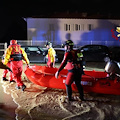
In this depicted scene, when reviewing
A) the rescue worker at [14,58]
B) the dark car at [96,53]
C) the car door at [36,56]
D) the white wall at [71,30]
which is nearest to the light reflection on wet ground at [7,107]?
the rescue worker at [14,58]

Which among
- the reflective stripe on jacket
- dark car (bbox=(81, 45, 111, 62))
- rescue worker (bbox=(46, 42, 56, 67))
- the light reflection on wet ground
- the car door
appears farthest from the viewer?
dark car (bbox=(81, 45, 111, 62))

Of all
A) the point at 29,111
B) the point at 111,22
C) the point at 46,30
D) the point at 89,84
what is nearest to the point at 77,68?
the point at 89,84

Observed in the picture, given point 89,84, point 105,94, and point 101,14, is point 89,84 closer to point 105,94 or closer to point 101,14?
point 105,94

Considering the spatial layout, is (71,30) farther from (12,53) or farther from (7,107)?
(7,107)

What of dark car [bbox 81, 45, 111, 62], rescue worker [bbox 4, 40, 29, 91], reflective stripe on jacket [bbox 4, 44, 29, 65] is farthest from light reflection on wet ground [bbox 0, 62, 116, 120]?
dark car [bbox 81, 45, 111, 62]

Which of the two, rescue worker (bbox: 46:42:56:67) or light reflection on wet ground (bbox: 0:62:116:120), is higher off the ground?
rescue worker (bbox: 46:42:56:67)

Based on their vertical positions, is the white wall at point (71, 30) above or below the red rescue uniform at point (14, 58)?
above

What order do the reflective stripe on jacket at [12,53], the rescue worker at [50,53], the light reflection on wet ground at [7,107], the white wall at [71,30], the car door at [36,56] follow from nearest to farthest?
the light reflection on wet ground at [7,107], the reflective stripe on jacket at [12,53], the rescue worker at [50,53], the car door at [36,56], the white wall at [71,30]

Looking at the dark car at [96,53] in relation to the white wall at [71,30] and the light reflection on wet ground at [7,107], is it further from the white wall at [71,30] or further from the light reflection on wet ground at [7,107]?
the white wall at [71,30]

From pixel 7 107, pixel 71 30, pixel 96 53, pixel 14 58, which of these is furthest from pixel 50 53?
pixel 71 30

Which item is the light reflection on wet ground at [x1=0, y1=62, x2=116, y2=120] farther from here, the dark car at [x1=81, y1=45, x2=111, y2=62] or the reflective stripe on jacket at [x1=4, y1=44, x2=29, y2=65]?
the dark car at [x1=81, y1=45, x2=111, y2=62]

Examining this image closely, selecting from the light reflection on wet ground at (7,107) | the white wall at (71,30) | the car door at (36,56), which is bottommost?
the light reflection on wet ground at (7,107)

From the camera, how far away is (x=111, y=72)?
582cm

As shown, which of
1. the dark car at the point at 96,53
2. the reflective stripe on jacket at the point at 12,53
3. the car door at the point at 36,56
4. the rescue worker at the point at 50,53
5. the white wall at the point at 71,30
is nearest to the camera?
the reflective stripe on jacket at the point at 12,53
